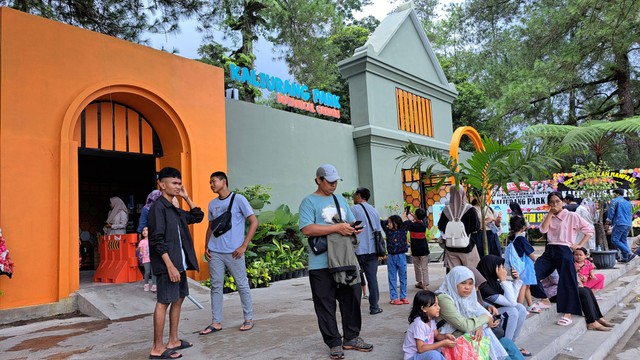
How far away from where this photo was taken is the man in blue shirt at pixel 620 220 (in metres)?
10.1

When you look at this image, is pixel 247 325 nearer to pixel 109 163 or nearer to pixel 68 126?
pixel 68 126

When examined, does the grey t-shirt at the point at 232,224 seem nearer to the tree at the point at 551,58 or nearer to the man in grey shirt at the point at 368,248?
the man in grey shirt at the point at 368,248

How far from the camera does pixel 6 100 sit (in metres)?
6.11

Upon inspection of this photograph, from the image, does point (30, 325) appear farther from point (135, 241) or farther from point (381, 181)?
point (381, 181)

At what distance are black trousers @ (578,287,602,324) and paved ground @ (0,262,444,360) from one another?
87.8 inches

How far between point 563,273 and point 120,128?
7517 millimetres

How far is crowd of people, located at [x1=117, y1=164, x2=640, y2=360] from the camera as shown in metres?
3.64

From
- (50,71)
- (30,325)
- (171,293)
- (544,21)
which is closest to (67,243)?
(30,325)

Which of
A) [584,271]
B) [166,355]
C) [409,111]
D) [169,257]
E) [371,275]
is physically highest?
[409,111]

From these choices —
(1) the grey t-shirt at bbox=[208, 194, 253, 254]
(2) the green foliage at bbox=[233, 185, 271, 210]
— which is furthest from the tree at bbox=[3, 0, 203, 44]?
(1) the grey t-shirt at bbox=[208, 194, 253, 254]

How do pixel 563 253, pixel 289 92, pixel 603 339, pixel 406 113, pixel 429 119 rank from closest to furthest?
pixel 603 339 → pixel 563 253 → pixel 289 92 → pixel 406 113 → pixel 429 119

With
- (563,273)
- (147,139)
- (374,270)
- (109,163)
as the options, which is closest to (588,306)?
(563,273)

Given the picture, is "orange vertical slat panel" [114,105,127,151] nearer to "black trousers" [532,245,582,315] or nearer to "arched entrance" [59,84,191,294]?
"arched entrance" [59,84,191,294]

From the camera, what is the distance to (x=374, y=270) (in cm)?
568
